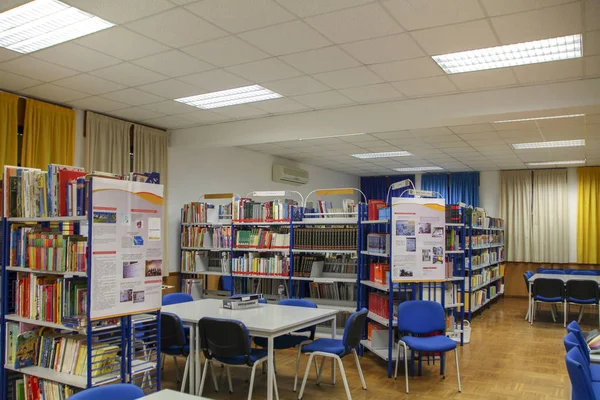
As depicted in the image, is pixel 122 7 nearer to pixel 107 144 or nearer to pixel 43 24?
pixel 43 24

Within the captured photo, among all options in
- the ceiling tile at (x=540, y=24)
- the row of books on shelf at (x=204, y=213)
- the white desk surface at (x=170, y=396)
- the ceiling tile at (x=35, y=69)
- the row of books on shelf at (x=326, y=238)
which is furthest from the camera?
the row of books on shelf at (x=204, y=213)

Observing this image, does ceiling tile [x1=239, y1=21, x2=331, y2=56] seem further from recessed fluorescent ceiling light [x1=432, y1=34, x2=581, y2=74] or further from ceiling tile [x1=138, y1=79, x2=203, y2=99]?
ceiling tile [x1=138, y1=79, x2=203, y2=99]

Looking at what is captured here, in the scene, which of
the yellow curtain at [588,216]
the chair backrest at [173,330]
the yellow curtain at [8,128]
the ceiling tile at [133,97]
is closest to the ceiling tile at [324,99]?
the ceiling tile at [133,97]

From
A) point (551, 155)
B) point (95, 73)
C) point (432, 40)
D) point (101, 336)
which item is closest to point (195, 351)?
point (101, 336)

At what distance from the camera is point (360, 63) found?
5.29 m

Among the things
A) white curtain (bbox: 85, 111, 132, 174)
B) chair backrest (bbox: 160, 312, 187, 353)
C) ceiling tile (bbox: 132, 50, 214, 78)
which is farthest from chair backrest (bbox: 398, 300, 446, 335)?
white curtain (bbox: 85, 111, 132, 174)

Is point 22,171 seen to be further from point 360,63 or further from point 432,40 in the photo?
point 432,40

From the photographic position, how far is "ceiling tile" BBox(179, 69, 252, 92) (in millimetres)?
5719

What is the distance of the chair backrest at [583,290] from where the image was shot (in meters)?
8.80

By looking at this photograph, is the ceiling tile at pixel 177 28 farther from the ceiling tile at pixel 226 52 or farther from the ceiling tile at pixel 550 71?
the ceiling tile at pixel 550 71

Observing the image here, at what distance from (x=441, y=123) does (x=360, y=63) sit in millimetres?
1920

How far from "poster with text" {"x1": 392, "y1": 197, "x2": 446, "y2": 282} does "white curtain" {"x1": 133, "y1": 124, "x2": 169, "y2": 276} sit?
13.1 ft

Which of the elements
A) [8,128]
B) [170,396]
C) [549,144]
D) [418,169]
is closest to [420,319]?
[170,396]

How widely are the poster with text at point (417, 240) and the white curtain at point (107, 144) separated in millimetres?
4533
